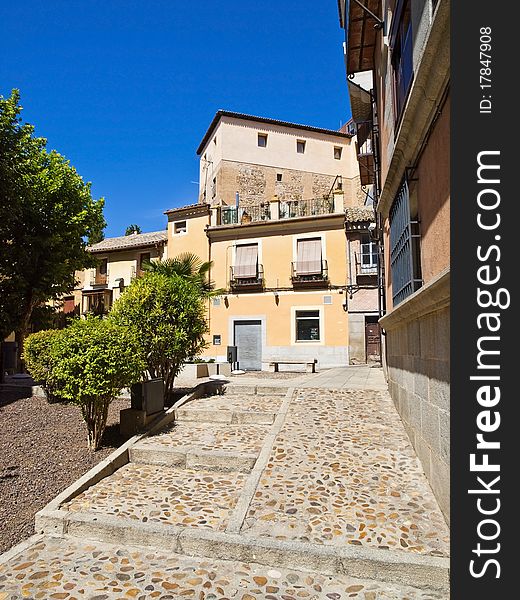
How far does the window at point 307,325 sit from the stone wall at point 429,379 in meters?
13.7

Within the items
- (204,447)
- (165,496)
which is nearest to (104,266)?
(204,447)

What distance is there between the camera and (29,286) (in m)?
15.7

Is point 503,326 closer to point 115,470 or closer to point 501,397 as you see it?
point 501,397

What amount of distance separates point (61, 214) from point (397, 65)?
13841mm

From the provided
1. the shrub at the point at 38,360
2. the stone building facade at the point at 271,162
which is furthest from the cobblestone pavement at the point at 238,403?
the stone building facade at the point at 271,162

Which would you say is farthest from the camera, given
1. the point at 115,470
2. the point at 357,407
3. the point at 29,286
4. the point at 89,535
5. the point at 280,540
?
the point at 29,286

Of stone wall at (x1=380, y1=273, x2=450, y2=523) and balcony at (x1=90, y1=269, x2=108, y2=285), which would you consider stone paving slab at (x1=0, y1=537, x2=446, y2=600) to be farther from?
balcony at (x1=90, y1=269, x2=108, y2=285)

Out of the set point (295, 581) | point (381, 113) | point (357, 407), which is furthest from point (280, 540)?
point (381, 113)

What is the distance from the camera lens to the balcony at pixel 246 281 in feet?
67.5

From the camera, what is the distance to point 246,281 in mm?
20828

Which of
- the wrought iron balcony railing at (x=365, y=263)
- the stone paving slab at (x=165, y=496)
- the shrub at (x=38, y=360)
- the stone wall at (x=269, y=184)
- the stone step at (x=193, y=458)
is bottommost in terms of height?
the stone paving slab at (x=165, y=496)

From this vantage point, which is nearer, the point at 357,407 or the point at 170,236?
the point at 357,407

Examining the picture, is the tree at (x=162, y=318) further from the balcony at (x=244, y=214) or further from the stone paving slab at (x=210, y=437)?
the balcony at (x=244, y=214)

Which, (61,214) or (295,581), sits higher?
(61,214)
